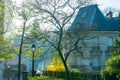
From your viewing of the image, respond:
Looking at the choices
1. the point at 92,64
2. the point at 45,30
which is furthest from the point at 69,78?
the point at 92,64

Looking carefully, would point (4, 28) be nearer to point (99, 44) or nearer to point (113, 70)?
point (113, 70)

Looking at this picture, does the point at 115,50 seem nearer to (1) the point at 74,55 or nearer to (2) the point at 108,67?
(2) the point at 108,67

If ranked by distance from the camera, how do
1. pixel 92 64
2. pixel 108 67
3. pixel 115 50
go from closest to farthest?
pixel 108 67
pixel 115 50
pixel 92 64

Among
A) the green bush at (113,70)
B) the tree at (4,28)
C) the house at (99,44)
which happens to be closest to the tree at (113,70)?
the green bush at (113,70)

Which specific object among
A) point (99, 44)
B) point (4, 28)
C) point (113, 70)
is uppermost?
point (99, 44)

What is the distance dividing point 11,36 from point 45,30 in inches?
144

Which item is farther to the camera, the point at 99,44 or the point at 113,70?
the point at 99,44

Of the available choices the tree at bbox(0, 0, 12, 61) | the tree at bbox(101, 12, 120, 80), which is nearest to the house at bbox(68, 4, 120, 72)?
the tree at bbox(0, 0, 12, 61)

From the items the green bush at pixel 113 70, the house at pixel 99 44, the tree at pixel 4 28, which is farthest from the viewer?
the house at pixel 99 44

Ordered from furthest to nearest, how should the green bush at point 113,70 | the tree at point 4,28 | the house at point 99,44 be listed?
the house at point 99,44, the tree at point 4,28, the green bush at point 113,70

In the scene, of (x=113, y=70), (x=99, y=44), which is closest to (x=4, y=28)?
(x=113, y=70)

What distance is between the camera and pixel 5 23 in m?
35.4

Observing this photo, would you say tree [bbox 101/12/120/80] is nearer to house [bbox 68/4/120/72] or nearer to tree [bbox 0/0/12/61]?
tree [bbox 0/0/12/61]

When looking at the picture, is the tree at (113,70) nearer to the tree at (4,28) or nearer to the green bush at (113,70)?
the green bush at (113,70)
